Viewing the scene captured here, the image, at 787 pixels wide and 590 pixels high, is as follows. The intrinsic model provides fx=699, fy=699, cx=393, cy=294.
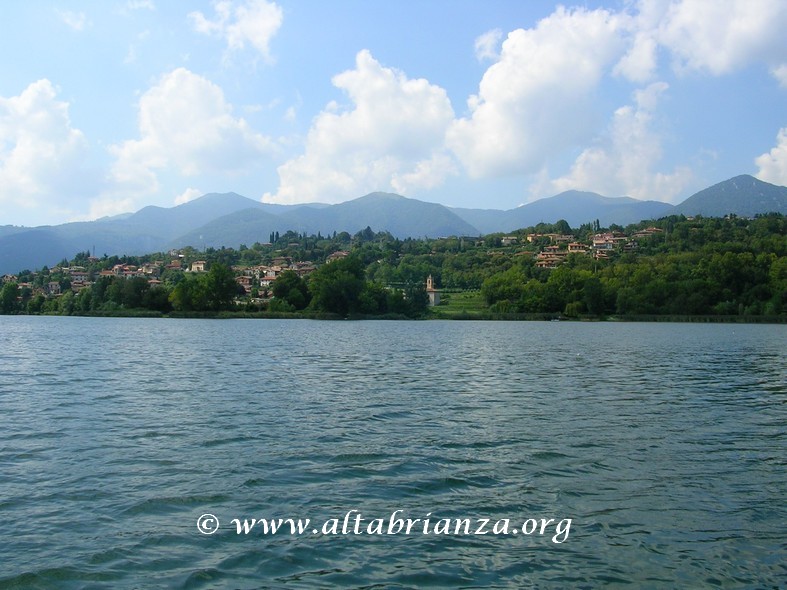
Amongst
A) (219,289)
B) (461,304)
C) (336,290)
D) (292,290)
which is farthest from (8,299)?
(461,304)

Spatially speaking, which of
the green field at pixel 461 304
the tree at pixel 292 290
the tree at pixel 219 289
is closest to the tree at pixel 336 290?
the tree at pixel 292 290

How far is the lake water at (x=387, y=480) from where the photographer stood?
34.8 feet

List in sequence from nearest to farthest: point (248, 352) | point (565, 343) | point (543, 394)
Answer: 1. point (543, 394)
2. point (248, 352)
3. point (565, 343)

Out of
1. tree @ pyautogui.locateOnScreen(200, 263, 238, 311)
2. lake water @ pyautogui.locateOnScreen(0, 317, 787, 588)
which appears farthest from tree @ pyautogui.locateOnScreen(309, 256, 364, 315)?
lake water @ pyautogui.locateOnScreen(0, 317, 787, 588)

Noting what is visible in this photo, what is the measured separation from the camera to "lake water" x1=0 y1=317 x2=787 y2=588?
10.6 meters

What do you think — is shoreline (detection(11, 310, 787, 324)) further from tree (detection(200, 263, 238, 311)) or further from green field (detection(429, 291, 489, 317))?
tree (detection(200, 263, 238, 311))

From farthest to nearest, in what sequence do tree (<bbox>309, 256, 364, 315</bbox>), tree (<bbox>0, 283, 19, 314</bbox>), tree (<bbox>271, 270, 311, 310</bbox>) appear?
tree (<bbox>0, 283, 19, 314</bbox>), tree (<bbox>271, 270, 311, 310</bbox>), tree (<bbox>309, 256, 364, 315</bbox>)

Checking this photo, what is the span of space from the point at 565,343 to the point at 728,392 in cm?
3807

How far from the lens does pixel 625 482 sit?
51.0ft

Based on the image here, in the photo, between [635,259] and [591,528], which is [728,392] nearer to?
[591,528]

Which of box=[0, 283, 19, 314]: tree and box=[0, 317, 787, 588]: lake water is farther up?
box=[0, 283, 19, 314]: tree

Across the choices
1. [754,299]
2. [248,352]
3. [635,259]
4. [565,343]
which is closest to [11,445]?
[248,352]

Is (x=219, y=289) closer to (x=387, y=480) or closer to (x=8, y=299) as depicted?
(x=8, y=299)

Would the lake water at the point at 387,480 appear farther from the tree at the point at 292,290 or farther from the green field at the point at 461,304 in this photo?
the tree at the point at 292,290
